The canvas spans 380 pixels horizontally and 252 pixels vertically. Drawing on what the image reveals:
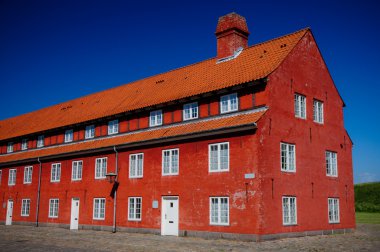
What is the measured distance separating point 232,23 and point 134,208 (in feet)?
47.0

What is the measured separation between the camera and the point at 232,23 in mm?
28953

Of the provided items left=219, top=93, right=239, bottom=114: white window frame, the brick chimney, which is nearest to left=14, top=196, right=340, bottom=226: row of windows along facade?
left=219, top=93, right=239, bottom=114: white window frame

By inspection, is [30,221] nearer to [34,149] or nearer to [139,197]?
[34,149]

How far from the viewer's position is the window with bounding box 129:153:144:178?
88.8 feet

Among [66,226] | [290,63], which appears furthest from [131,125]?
[290,63]

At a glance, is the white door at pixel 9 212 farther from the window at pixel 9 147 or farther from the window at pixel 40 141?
the window at pixel 40 141

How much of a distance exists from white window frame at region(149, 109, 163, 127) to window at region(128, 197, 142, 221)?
200 inches

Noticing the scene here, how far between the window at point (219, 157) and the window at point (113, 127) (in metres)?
10.4

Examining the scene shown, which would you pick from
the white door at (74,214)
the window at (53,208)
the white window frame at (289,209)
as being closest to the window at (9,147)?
the window at (53,208)

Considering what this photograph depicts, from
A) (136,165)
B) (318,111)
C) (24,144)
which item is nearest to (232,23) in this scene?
(318,111)

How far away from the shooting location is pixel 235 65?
26.3 meters

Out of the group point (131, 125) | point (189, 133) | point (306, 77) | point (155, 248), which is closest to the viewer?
point (155, 248)

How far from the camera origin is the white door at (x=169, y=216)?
24.2 meters

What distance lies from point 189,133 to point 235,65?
5856 millimetres
